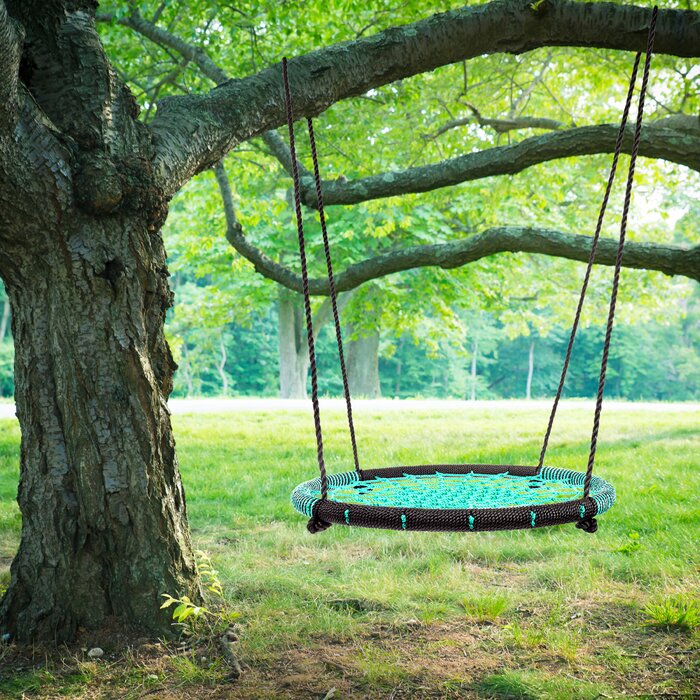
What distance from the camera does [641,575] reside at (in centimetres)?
351

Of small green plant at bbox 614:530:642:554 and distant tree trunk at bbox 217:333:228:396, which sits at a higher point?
distant tree trunk at bbox 217:333:228:396

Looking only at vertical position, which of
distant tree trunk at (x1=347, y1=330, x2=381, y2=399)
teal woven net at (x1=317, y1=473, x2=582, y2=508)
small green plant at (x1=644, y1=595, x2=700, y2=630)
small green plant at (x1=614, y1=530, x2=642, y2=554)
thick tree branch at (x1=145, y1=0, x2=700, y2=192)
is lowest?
small green plant at (x1=644, y1=595, x2=700, y2=630)

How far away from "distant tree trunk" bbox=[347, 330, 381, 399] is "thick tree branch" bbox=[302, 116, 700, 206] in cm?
1205

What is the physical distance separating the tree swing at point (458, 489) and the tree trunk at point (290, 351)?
12635mm

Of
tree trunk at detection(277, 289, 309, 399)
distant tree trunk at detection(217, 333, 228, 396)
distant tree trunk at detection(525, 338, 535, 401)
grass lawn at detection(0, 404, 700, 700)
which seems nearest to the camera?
grass lawn at detection(0, 404, 700, 700)

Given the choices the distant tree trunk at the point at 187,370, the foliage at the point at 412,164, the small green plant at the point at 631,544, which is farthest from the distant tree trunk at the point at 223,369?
the small green plant at the point at 631,544

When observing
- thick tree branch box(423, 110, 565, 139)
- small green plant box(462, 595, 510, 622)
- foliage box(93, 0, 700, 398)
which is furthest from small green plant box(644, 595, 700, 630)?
thick tree branch box(423, 110, 565, 139)

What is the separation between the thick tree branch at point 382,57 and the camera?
2996 mm

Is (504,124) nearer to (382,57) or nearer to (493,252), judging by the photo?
(493,252)

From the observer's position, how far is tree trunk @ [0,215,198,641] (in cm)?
263

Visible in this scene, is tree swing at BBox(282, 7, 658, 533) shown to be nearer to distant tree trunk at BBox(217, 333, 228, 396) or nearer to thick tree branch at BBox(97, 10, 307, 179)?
thick tree branch at BBox(97, 10, 307, 179)

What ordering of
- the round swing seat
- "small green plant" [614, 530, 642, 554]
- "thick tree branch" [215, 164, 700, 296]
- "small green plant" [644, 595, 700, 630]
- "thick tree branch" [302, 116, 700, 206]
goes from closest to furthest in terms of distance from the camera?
1. the round swing seat
2. "small green plant" [644, 595, 700, 630]
3. "small green plant" [614, 530, 642, 554]
4. "thick tree branch" [302, 116, 700, 206]
5. "thick tree branch" [215, 164, 700, 296]

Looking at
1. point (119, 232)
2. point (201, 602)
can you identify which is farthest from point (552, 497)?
point (119, 232)

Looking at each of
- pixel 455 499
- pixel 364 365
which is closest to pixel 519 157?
pixel 455 499
